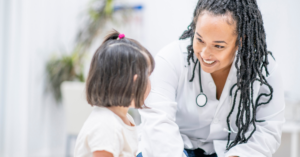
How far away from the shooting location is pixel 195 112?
4.07 feet

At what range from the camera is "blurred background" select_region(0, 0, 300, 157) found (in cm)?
280

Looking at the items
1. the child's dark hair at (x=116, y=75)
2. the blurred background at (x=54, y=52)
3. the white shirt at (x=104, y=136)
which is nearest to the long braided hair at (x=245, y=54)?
the child's dark hair at (x=116, y=75)

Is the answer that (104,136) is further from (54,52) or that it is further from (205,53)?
(54,52)

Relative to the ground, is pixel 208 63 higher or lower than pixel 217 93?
higher

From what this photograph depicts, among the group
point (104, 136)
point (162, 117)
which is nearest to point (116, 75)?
point (104, 136)

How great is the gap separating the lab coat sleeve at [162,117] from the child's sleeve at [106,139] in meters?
0.25

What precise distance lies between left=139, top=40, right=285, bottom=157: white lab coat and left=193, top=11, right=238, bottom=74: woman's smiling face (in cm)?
12

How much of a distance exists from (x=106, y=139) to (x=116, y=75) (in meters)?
0.20

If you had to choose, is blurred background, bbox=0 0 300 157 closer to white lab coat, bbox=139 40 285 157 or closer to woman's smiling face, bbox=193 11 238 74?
white lab coat, bbox=139 40 285 157

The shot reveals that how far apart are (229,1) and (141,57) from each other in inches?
16.4

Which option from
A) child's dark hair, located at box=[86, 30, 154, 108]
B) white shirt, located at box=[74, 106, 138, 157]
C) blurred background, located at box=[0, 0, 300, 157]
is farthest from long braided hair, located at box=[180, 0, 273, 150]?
blurred background, located at box=[0, 0, 300, 157]

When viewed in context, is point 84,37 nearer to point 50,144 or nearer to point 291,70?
point 50,144

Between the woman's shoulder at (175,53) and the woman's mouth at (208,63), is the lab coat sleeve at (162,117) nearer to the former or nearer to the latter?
the woman's shoulder at (175,53)

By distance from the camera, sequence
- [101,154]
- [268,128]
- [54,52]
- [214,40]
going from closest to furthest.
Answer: [101,154]
[214,40]
[268,128]
[54,52]
